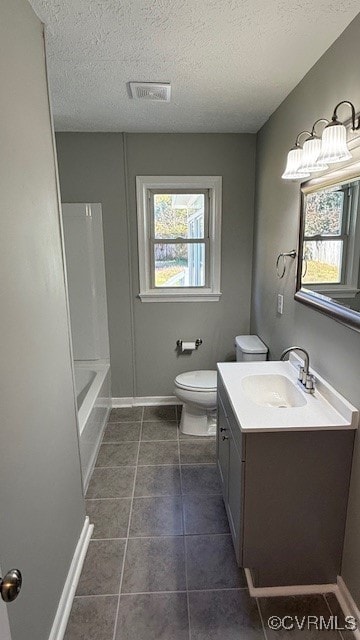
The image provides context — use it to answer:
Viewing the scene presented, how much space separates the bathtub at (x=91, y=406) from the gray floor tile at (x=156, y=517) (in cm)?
37

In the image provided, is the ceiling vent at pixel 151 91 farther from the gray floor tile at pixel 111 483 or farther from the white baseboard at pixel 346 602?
the white baseboard at pixel 346 602

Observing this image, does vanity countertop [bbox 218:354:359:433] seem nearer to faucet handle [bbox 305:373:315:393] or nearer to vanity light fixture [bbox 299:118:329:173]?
faucet handle [bbox 305:373:315:393]

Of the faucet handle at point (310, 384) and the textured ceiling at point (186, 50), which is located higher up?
the textured ceiling at point (186, 50)

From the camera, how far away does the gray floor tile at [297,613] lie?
144 centimetres

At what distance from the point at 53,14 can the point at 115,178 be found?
5.18ft

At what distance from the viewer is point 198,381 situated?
114 inches

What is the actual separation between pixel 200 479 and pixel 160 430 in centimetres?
72

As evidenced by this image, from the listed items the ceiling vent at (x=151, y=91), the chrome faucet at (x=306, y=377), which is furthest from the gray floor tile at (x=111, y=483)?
the ceiling vent at (x=151, y=91)

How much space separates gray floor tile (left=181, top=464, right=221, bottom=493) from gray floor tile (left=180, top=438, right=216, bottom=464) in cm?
7

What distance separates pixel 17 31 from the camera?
1245 millimetres

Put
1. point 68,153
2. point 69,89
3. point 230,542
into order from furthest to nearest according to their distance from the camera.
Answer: point 68,153 < point 69,89 < point 230,542

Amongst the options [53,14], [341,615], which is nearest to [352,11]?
[53,14]

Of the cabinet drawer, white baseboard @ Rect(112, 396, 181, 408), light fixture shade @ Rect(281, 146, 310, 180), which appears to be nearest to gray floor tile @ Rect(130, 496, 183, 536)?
the cabinet drawer

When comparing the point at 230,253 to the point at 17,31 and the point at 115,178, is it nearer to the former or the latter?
the point at 115,178
